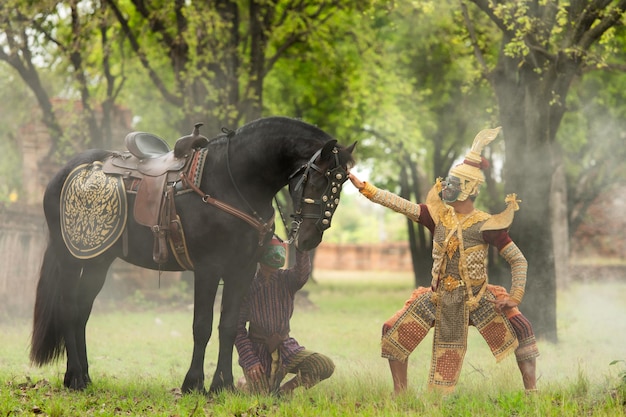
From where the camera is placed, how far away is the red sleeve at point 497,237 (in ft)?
20.4

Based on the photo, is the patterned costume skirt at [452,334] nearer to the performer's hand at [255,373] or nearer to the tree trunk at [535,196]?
the performer's hand at [255,373]

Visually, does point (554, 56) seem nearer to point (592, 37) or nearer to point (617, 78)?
point (592, 37)

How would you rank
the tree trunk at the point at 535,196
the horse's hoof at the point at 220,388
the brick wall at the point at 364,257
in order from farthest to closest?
the brick wall at the point at 364,257 < the tree trunk at the point at 535,196 < the horse's hoof at the point at 220,388

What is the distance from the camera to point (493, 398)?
20.7 feet

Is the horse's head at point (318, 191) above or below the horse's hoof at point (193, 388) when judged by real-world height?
above

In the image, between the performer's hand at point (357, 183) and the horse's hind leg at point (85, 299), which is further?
the horse's hind leg at point (85, 299)

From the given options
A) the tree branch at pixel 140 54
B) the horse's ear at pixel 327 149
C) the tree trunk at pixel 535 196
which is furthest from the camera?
the tree branch at pixel 140 54

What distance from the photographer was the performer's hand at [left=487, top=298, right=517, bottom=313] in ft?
20.1

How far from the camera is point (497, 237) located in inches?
245

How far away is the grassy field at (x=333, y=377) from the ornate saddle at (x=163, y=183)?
1329 mm

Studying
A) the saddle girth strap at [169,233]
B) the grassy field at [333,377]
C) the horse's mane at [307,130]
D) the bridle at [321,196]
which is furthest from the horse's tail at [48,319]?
the bridle at [321,196]

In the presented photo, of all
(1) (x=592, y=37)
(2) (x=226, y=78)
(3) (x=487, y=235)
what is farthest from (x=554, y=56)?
(2) (x=226, y=78)

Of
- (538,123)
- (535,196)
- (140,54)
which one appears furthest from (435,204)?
(140,54)

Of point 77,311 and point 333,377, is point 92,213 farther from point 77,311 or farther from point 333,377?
point 333,377
